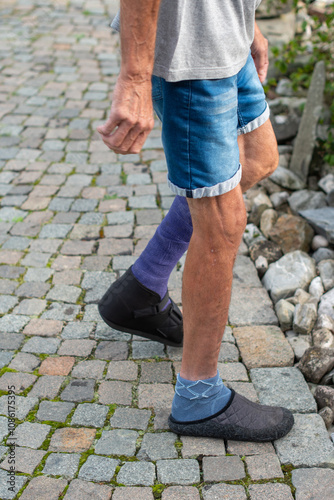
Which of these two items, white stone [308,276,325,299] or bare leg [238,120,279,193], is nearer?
bare leg [238,120,279,193]

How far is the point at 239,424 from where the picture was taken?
2029 mm

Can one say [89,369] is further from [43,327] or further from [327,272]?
[327,272]

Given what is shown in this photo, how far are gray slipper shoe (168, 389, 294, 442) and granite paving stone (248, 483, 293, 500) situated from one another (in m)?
0.20

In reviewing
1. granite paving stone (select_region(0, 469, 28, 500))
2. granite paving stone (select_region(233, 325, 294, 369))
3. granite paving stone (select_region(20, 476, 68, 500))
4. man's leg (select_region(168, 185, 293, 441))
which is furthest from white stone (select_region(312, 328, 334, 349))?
granite paving stone (select_region(0, 469, 28, 500))

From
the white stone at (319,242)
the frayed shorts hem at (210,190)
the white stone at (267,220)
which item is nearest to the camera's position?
the frayed shorts hem at (210,190)

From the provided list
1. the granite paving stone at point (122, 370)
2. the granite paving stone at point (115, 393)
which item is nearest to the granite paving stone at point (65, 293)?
the granite paving stone at point (122, 370)

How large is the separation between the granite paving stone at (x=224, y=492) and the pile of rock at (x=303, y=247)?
532 millimetres

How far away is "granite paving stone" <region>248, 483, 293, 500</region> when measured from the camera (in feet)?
6.04

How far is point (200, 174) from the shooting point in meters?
1.70

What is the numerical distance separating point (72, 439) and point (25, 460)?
183 millimetres

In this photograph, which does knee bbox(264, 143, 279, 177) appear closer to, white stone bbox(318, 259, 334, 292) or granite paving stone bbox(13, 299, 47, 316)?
white stone bbox(318, 259, 334, 292)

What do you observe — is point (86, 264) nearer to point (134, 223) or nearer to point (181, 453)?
point (134, 223)

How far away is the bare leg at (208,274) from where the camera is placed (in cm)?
180

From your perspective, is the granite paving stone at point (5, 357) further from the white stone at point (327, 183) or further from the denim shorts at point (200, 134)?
the white stone at point (327, 183)
